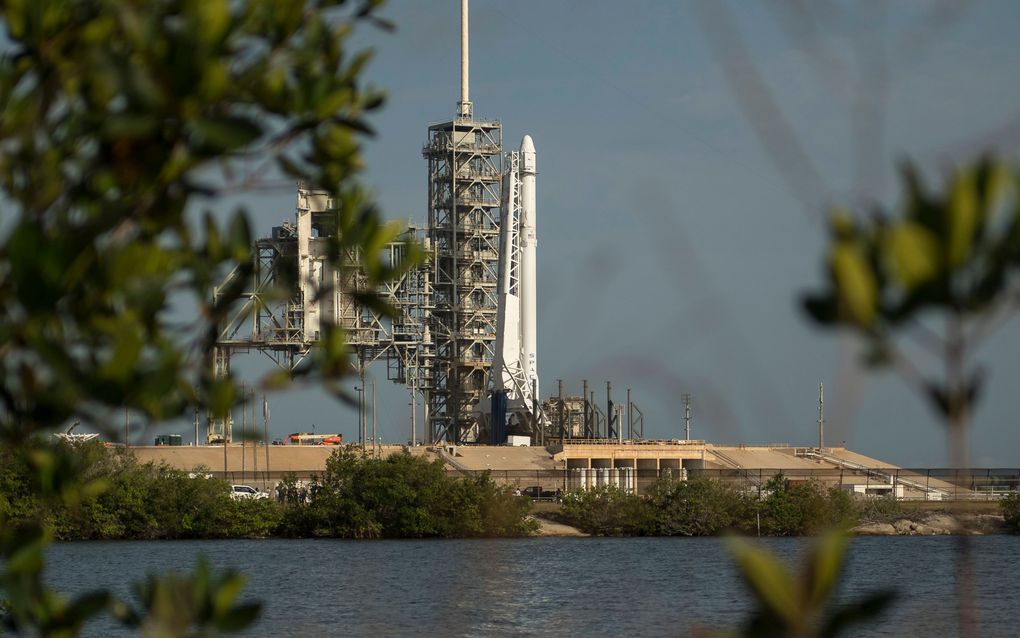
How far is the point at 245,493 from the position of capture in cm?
5847

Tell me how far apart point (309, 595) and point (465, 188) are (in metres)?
46.6

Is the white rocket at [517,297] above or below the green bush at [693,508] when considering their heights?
above

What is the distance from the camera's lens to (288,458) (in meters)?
71.4

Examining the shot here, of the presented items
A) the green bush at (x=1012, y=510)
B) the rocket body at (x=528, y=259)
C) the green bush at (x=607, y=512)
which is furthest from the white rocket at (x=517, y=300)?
the green bush at (x=1012, y=510)

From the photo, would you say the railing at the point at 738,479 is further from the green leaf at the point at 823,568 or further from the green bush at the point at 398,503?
the green leaf at the point at 823,568

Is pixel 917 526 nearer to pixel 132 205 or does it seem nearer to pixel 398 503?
pixel 398 503

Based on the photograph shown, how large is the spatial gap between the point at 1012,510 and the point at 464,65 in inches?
1594

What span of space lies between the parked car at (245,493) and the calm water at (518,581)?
2.58m

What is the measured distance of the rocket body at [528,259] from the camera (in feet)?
250

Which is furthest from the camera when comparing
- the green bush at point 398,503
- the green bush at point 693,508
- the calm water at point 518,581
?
the green bush at point 693,508

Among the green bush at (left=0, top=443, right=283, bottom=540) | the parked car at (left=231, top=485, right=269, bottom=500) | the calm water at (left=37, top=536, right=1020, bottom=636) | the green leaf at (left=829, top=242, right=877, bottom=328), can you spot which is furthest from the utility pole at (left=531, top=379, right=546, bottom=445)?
the green leaf at (left=829, top=242, right=877, bottom=328)

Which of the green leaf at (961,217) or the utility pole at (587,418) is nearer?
the green leaf at (961,217)

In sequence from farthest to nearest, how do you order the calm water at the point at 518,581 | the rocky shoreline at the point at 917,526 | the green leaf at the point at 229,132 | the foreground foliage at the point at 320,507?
the rocky shoreline at the point at 917,526, the foreground foliage at the point at 320,507, the calm water at the point at 518,581, the green leaf at the point at 229,132

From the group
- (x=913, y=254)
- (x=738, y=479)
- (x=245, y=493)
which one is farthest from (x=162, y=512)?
(x=913, y=254)
